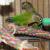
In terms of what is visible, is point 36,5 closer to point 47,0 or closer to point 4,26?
point 47,0

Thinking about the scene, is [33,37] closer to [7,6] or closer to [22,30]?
[22,30]

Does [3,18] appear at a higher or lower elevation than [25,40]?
higher

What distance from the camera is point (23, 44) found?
35.2 inches

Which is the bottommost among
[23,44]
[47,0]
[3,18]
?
[23,44]

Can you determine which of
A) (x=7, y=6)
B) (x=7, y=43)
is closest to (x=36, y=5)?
(x=7, y=6)

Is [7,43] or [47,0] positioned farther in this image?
[47,0]

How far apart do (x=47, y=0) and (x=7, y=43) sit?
0.36 metres

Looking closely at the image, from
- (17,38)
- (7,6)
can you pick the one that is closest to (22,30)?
(17,38)

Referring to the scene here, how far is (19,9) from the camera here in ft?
3.19

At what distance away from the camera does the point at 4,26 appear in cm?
95

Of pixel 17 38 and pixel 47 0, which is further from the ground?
pixel 47 0

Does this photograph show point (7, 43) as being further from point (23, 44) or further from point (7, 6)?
point (7, 6)

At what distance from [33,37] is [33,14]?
0.15m

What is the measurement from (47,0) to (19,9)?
0.60ft
